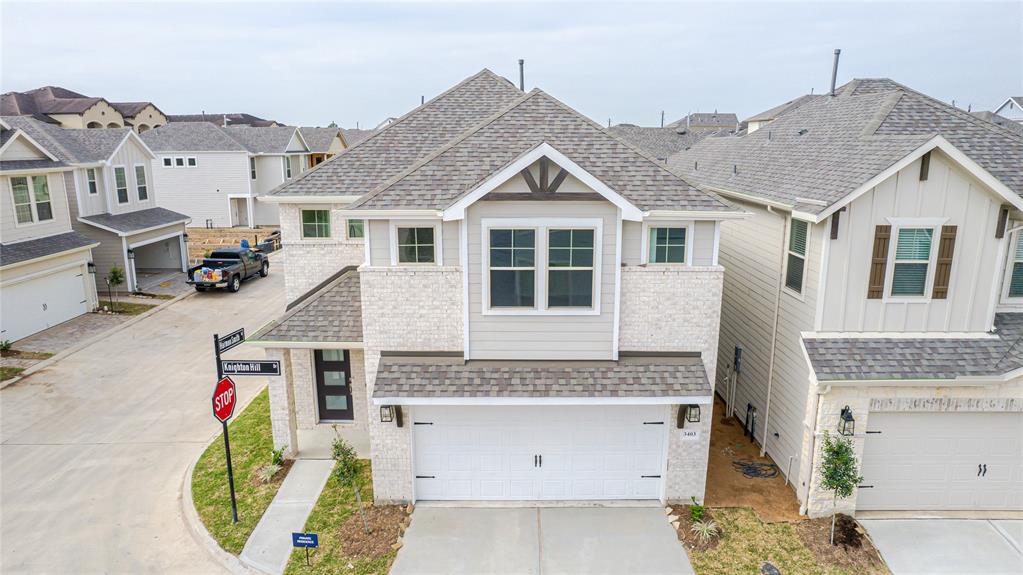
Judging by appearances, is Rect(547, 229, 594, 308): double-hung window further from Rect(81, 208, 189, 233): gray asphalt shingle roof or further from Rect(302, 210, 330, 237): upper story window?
Rect(81, 208, 189, 233): gray asphalt shingle roof

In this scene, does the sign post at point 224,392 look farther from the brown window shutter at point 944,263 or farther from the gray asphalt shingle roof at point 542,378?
the brown window shutter at point 944,263

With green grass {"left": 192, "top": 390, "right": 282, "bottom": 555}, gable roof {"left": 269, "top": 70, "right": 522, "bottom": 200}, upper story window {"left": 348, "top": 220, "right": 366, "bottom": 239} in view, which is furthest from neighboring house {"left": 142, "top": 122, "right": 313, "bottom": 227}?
green grass {"left": 192, "top": 390, "right": 282, "bottom": 555}

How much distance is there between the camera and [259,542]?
34.5 feet

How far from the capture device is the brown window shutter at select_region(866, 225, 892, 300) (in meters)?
10.6

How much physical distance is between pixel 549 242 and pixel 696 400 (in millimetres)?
3736

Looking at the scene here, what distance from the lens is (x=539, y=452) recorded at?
11461mm

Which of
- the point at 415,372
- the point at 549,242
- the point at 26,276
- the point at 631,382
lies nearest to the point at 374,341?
the point at 415,372

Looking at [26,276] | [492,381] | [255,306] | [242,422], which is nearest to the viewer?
[492,381]

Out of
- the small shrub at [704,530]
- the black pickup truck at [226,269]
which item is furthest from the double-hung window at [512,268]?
the black pickup truck at [226,269]

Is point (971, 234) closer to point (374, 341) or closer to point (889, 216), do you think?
point (889, 216)

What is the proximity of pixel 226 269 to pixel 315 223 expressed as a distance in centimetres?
1621

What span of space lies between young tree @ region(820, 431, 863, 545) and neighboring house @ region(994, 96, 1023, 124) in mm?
57906

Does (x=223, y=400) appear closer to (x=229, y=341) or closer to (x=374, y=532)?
(x=229, y=341)

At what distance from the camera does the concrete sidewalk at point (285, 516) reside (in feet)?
33.2
